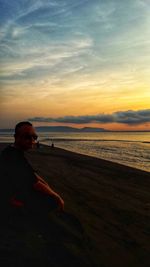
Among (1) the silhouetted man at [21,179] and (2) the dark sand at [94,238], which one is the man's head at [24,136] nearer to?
(1) the silhouetted man at [21,179]

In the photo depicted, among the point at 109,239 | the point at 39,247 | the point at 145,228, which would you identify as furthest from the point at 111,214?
the point at 39,247

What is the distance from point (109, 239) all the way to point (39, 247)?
1696 millimetres

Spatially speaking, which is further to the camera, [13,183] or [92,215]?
[92,215]

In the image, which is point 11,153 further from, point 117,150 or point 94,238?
point 117,150

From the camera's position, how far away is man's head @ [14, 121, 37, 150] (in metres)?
5.25

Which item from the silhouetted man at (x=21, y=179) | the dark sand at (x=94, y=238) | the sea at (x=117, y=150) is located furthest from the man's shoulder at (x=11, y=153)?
the sea at (x=117, y=150)

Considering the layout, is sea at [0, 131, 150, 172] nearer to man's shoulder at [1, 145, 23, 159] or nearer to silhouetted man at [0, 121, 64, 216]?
silhouetted man at [0, 121, 64, 216]

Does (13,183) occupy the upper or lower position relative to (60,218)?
upper

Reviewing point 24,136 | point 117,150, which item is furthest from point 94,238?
point 117,150

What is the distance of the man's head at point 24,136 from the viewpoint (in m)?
5.25

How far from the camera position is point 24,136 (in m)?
5.28

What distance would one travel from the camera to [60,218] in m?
7.31

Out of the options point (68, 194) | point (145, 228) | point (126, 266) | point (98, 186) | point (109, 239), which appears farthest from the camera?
point (98, 186)

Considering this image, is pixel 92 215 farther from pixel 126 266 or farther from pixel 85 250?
pixel 126 266
